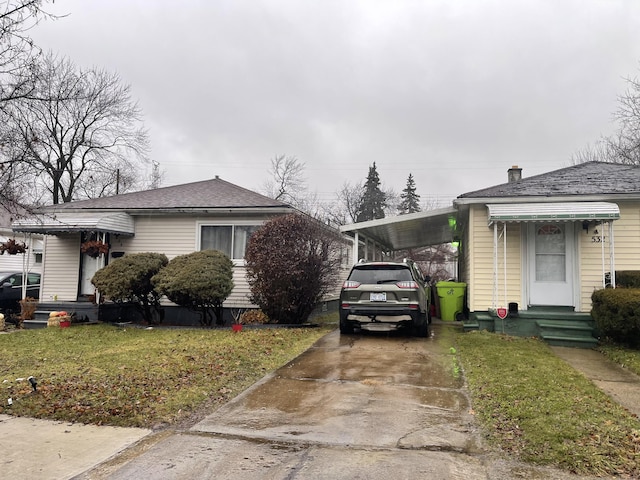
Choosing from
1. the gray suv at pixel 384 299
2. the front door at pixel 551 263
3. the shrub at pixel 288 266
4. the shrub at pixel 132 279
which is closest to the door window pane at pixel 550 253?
the front door at pixel 551 263

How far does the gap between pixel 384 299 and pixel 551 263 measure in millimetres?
4414

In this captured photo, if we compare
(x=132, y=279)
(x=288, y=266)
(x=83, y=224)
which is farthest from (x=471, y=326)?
(x=83, y=224)

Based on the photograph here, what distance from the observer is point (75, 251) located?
13.7m

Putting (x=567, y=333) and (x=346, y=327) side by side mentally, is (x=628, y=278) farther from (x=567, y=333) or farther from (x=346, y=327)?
(x=346, y=327)

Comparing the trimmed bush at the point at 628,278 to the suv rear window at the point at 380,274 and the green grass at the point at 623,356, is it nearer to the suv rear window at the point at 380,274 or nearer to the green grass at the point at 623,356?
the green grass at the point at 623,356

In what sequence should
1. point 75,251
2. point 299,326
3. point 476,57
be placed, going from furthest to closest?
1. point 476,57
2. point 75,251
3. point 299,326

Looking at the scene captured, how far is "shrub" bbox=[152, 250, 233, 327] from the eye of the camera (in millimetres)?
10359

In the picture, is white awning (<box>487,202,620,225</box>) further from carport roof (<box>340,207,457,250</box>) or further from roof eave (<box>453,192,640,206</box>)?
carport roof (<box>340,207,457,250</box>)

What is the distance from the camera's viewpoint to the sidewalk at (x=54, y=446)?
3.25 metres

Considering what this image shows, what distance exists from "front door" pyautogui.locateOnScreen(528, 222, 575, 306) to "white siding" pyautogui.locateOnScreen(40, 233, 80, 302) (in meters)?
13.2

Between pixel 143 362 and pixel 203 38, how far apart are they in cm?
1166

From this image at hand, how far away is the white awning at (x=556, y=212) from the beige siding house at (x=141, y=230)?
223 inches

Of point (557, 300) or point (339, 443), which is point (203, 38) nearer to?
point (557, 300)

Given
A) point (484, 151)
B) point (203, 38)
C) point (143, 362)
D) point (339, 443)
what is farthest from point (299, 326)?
point (484, 151)
